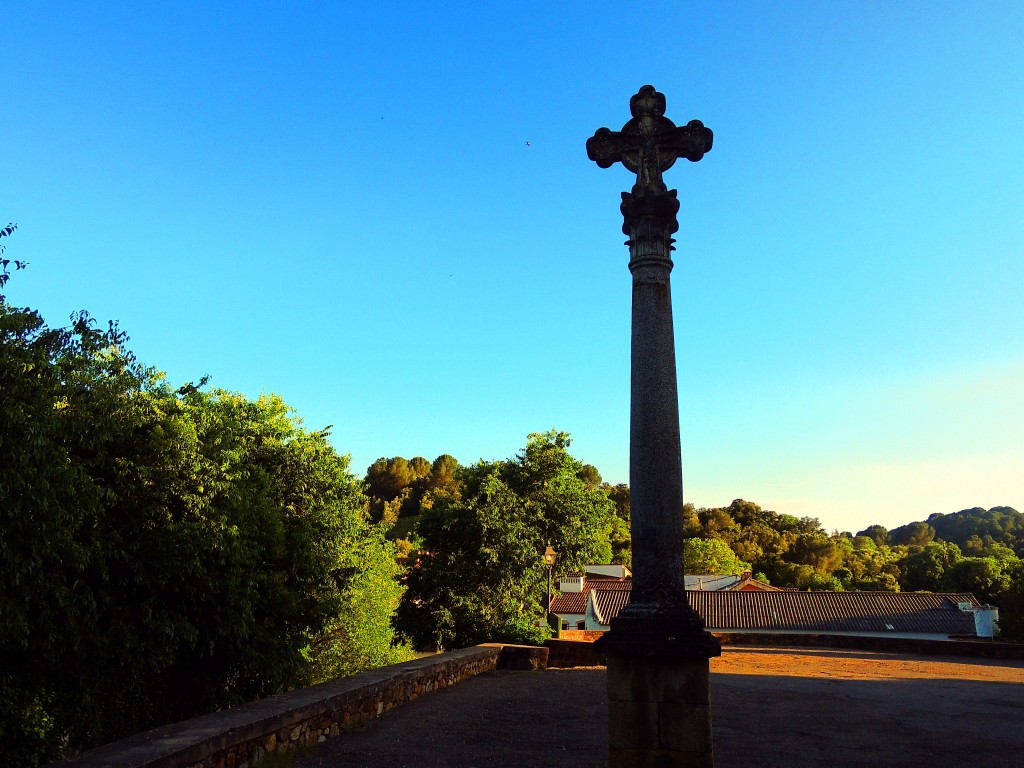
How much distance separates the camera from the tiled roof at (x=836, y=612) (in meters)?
44.8

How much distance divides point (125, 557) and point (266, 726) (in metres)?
5.90

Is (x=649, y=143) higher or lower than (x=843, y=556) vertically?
higher

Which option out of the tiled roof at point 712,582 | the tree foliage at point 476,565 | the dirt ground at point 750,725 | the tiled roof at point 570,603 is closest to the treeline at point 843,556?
the tiled roof at point 712,582

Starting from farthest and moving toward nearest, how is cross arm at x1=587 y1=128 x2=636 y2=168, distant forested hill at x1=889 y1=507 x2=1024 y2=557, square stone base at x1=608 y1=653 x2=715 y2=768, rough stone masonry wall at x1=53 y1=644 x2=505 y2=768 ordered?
distant forested hill at x1=889 y1=507 x2=1024 y2=557, cross arm at x1=587 y1=128 x2=636 y2=168, square stone base at x1=608 y1=653 x2=715 y2=768, rough stone masonry wall at x1=53 y1=644 x2=505 y2=768

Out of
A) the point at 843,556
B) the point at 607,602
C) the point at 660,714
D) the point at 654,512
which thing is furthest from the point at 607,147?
the point at 843,556

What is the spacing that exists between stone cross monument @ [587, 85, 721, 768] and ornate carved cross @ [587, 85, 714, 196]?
0.01m

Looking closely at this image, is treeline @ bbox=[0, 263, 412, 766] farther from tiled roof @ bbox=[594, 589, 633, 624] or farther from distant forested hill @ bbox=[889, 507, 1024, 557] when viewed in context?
distant forested hill @ bbox=[889, 507, 1024, 557]

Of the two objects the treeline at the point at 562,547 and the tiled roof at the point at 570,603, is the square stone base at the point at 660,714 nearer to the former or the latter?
the treeline at the point at 562,547

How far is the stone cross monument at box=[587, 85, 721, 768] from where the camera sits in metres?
5.88

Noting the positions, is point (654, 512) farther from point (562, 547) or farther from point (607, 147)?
point (562, 547)

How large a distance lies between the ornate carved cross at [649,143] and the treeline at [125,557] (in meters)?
7.06

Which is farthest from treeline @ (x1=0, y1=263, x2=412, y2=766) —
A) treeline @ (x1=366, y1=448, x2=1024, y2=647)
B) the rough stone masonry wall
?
treeline @ (x1=366, y1=448, x2=1024, y2=647)

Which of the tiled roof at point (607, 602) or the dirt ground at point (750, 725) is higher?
the dirt ground at point (750, 725)

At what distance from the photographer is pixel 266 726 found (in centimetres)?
662
